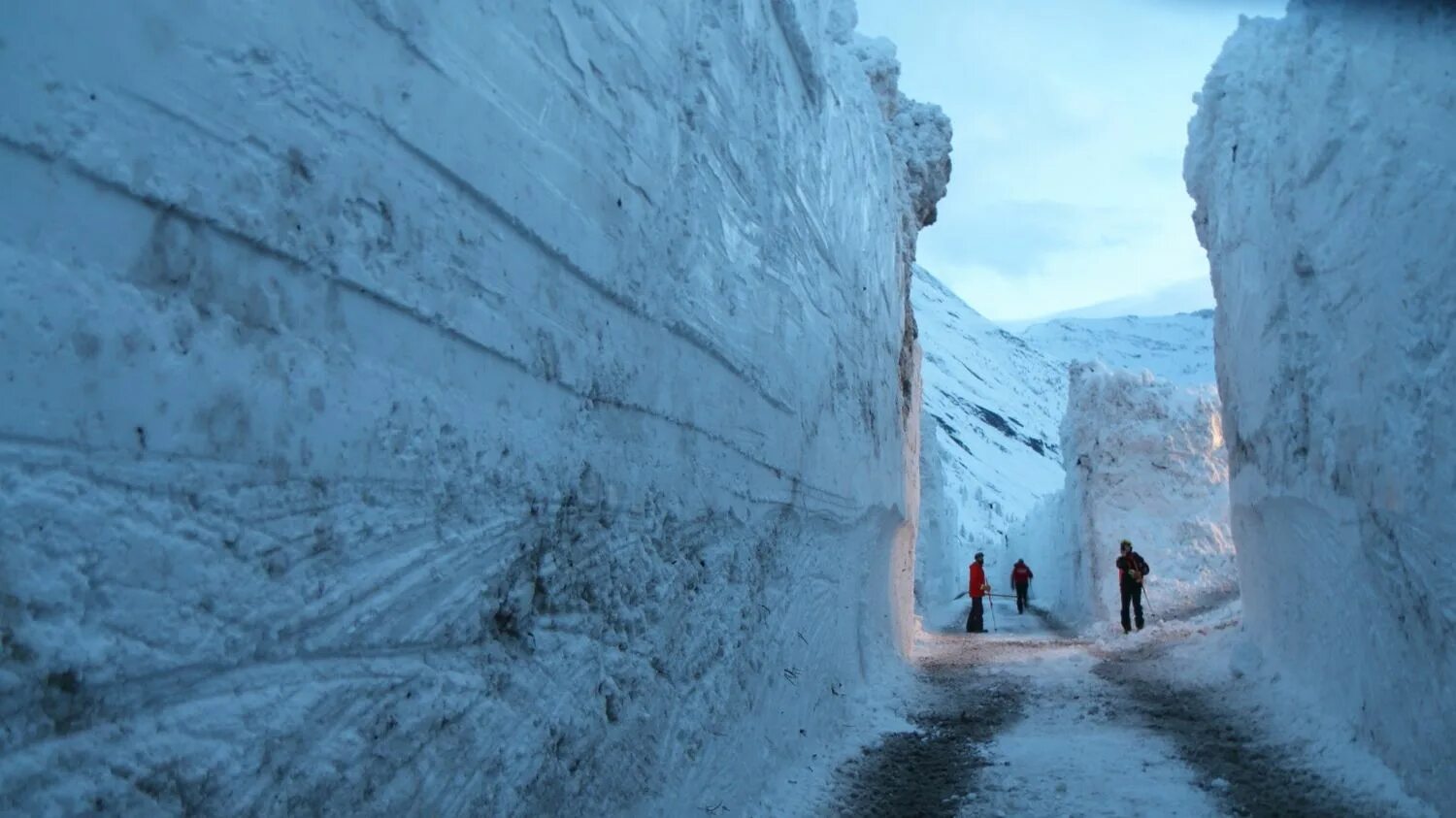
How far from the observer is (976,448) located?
47344 mm

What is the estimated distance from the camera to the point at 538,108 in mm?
2174

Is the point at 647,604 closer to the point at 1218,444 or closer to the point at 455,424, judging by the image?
the point at 455,424

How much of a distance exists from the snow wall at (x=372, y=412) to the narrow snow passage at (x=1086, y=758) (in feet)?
2.60

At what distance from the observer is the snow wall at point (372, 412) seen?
1.14 meters

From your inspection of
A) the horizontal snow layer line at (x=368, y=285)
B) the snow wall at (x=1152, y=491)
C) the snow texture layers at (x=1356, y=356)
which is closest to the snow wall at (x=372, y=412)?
the horizontal snow layer line at (x=368, y=285)

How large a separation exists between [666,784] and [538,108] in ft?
5.54

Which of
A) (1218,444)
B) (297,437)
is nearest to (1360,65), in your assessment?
(297,437)

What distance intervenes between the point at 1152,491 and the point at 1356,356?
826 cm

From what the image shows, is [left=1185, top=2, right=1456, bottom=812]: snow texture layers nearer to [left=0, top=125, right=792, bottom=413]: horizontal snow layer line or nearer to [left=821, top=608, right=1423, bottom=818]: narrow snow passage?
[left=821, top=608, right=1423, bottom=818]: narrow snow passage

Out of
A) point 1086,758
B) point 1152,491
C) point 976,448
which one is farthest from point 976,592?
point 976,448

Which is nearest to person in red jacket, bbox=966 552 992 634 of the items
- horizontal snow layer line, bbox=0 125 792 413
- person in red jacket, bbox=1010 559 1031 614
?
person in red jacket, bbox=1010 559 1031 614

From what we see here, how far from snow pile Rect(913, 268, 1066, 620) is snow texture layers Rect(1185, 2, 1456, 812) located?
10130 millimetres

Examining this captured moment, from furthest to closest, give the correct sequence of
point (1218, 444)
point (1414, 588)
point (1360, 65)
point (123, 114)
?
point (1218, 444) < point (1360, 65) < point (1414, 588) < point (123, 114)

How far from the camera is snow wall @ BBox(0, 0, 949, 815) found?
1136 mm
